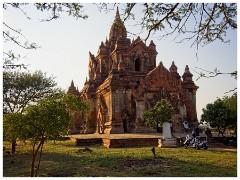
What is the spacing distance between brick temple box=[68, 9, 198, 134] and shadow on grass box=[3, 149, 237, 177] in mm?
13206

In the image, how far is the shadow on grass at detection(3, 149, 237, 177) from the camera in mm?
10047

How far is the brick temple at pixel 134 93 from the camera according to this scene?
87.5 feet

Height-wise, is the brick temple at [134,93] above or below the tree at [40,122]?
above

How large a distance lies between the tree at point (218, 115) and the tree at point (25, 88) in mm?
12952

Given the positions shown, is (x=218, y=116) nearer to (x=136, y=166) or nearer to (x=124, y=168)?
(x=136, y=166)

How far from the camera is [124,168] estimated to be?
11.0 m

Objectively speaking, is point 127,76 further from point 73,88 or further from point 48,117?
point 48,117

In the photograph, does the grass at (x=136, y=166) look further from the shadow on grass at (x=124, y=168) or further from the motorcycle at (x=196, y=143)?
the motorcycle at (x=196, y=143)

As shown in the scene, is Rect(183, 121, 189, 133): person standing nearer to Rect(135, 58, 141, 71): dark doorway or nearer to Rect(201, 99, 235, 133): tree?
Rect(201, 99, 235, 133): tree

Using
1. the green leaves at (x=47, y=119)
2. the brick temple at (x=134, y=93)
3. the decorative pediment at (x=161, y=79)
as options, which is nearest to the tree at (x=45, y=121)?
the green leaves at (x=47, y=119)

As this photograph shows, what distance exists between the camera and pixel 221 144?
1909cm

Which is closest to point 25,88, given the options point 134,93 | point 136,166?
point 134,93

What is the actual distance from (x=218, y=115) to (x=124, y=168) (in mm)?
15378

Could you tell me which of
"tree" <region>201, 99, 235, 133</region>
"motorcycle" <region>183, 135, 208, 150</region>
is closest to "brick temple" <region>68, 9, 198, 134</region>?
"tree" <region>201, 99, 235, 133</region>
